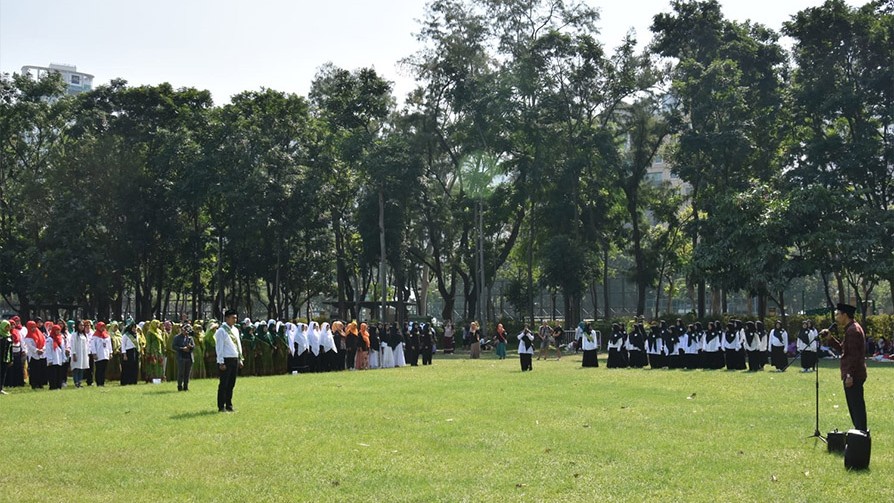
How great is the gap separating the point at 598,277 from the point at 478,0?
15864 mm

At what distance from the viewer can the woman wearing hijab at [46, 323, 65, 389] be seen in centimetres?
2294

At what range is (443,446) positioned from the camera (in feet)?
39.0

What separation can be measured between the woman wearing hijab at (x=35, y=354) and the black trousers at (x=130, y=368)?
206 centimetres

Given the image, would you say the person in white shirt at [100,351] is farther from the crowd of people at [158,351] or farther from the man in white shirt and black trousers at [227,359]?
the man in white shirt and black trousers at [227,359]

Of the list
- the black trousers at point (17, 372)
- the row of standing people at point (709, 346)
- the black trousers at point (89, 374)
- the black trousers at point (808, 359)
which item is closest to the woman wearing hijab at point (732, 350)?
the row of standing people at point (709, 346)

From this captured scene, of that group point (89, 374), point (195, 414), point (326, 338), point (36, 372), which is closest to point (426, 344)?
point (326, 338)

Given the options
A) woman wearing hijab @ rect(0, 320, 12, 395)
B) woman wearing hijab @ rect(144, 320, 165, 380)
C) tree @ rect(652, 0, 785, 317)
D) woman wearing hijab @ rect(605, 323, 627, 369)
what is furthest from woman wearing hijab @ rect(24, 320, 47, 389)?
tree @ rect(652, 0, 785, 317)

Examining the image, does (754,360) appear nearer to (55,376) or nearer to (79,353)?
(79,353)

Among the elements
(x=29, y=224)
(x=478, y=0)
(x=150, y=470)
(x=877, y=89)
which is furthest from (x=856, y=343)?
(x=29, y=224)

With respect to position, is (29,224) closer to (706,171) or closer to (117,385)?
(117,385)

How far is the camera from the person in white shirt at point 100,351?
2391 centimetres

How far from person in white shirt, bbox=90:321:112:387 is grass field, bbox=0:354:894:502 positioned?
133 inches

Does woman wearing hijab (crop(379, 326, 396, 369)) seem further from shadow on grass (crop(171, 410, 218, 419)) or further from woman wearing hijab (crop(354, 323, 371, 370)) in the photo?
shadow on grass (crop(171, 410, 218, 419))

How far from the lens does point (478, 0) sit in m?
50.3
